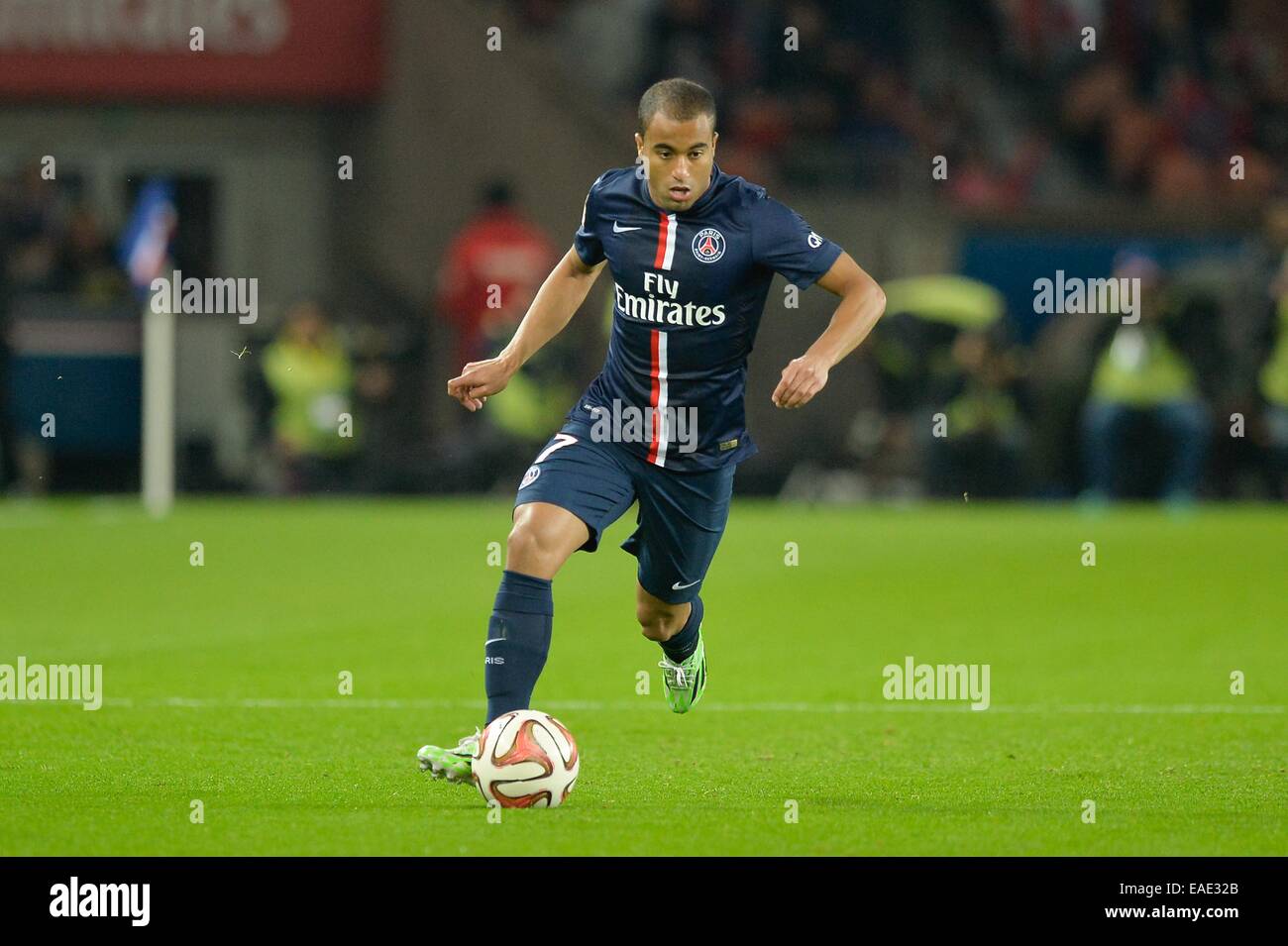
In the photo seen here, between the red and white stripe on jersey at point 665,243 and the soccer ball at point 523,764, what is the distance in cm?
153

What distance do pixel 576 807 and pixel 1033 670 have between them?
413cm

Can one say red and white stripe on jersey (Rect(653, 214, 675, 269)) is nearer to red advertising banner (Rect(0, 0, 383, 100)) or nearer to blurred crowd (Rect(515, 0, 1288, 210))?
blurred crowd (Rect(515, 0, 1288, 210))

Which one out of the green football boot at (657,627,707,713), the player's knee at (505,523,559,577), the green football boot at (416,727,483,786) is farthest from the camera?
the green football boot at (657,627,707,713)

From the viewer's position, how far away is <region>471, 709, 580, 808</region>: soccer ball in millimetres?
6480

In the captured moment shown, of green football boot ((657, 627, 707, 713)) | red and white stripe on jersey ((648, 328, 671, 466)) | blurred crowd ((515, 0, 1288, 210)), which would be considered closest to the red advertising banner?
blurred crowd ((515, 0, 1288, 210))

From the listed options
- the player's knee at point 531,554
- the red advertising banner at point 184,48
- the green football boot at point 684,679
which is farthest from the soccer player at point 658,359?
the red advertising banner at point 184,48

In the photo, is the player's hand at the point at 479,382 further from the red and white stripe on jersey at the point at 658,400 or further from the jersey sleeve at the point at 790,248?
the jersey sleeve at the point at 790,248

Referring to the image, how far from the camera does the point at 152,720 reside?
839cm

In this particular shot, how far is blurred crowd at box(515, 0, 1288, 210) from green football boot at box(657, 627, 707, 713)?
15210 millimetres

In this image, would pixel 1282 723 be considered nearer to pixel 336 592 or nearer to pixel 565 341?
pixel 336 592

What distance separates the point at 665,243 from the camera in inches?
283

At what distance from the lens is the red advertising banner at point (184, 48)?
2384 cm

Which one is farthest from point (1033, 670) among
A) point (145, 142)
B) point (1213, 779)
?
A: point (145, 142)

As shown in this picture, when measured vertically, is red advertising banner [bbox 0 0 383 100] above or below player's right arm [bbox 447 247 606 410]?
above
